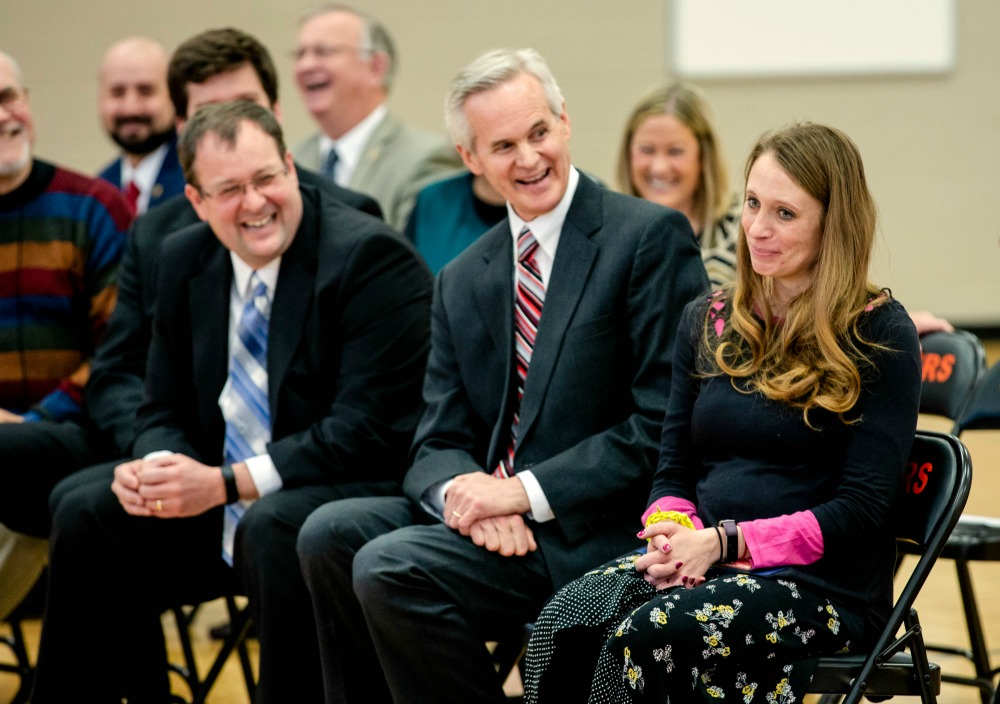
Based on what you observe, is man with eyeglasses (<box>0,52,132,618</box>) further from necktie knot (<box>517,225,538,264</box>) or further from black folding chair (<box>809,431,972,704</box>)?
black folding chair (<box>809,431,972,704</box>)

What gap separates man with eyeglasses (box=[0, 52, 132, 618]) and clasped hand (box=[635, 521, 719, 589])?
2.07 m

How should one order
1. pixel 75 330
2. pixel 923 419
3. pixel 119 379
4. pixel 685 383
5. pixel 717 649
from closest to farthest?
pixel 717 649 → pixel 685 383 → pixel 119 379 → pixel 75 330 → pixel 923 419

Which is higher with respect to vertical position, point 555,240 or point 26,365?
point 555,240

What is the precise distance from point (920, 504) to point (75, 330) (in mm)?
2770

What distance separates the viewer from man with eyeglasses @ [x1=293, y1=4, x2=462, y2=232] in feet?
16.0

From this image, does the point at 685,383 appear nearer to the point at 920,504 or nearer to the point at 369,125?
the point at 920,504

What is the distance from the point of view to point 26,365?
399cm

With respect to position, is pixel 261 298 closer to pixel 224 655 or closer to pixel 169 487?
pixel 169 487

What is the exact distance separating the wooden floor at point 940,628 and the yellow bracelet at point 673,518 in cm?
150

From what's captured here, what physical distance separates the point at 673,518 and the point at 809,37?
6372 mm

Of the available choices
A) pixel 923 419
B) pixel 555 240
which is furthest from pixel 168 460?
pixel 923 419

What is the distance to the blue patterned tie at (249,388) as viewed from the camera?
3379 mm

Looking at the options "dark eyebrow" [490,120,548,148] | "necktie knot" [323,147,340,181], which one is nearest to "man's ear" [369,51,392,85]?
"necktie knot" [323,147,340,181]

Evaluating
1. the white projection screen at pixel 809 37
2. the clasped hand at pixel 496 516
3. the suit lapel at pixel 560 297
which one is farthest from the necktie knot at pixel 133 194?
the white projection screen at pixel 809 37
